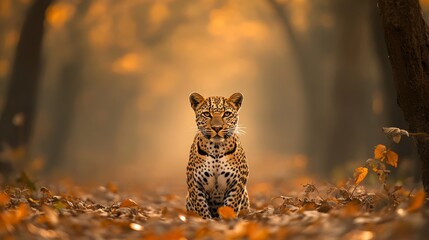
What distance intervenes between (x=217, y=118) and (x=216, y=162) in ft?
1.80

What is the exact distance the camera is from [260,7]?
37.8 m

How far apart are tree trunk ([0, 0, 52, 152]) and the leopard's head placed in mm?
9328

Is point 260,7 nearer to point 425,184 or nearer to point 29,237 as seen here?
point 425,184

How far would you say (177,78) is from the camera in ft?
191

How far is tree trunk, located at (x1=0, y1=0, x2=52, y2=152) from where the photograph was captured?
17.1 m

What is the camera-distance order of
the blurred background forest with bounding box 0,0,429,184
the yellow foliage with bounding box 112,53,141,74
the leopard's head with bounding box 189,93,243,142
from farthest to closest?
the yellow foliage with bounding box 112,53,141,74
the blurred background forest with bounding box 0,0,429,184
the leopard's head with bounding box 189,93,243,142

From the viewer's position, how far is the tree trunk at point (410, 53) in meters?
7.50

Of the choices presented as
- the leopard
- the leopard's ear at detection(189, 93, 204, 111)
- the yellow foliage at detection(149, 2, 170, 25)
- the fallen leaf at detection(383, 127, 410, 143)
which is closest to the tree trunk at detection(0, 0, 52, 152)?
the leopard's ear at detection(189, 93, 204, 111)

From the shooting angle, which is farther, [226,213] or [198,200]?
[198,200]

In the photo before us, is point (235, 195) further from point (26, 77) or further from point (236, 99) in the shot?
point (26, 77)

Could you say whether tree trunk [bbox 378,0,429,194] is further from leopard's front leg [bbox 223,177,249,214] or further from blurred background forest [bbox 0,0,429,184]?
blurred background forest [bbox 0,0,429,184]

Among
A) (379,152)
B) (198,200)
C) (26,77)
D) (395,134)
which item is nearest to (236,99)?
(198,200)

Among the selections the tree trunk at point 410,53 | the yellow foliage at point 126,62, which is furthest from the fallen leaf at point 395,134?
the yellow foliage at point 126,62

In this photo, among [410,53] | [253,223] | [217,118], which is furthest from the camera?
[217,118]
